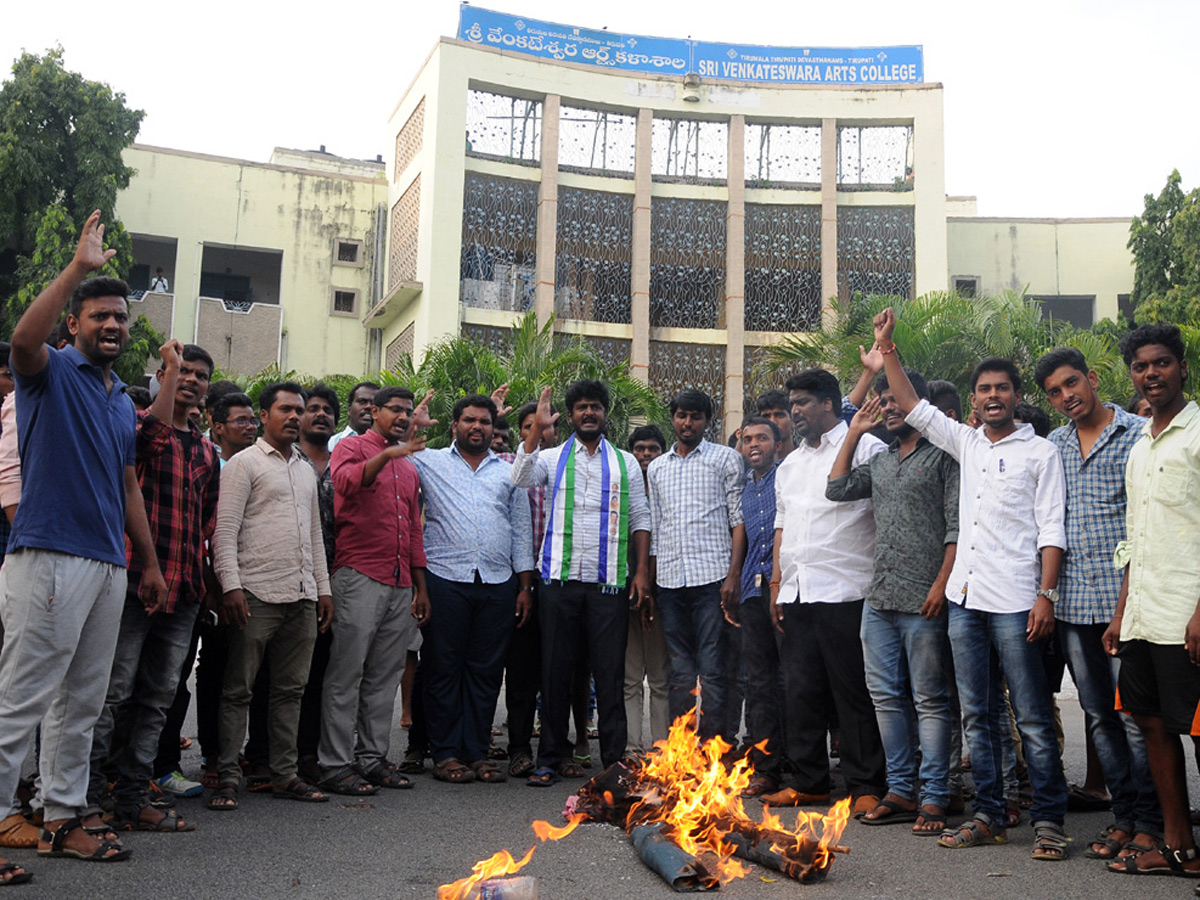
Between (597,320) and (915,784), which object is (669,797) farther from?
(597,320)

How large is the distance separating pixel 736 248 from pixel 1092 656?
23.0 metres

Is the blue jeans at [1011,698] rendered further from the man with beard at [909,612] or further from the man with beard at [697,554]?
the man with beard at [697,554]

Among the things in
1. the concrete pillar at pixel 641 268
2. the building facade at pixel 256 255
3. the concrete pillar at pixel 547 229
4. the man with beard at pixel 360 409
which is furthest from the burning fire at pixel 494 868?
the building facade at pixel 256 255

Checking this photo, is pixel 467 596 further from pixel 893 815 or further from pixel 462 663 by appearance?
pixel 893 815

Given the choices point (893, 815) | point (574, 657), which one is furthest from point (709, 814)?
point (574, 657)

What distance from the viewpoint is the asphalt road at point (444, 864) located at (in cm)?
429

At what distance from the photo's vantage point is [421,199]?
2700 centimetres

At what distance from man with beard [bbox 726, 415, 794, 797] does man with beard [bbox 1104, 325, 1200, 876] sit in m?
2.22

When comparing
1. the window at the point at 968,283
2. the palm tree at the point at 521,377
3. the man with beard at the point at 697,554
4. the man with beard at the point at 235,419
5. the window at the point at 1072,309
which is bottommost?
the man with beard at the point at 697,554

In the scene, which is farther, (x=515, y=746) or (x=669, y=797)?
(x=515, y=746)

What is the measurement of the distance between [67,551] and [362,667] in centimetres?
235

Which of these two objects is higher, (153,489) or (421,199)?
(421,199)

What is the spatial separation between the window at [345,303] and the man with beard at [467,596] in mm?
23659

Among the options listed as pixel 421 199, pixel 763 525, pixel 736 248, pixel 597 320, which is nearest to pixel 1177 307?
pixel 736 248
